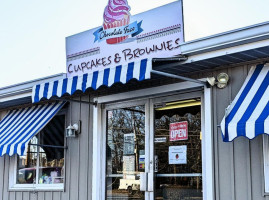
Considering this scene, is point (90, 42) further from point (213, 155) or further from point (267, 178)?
point (267, 178)

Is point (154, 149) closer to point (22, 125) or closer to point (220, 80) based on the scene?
point (220, 80)

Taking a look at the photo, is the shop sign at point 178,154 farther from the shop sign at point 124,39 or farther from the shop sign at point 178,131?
the shop sign at point 124,39

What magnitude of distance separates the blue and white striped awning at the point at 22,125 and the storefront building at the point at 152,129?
0.02m

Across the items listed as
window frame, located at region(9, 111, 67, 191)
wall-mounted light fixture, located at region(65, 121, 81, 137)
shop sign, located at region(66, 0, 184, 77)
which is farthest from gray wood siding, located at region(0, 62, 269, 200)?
window frame, located at region(9, 111, 67, 191)

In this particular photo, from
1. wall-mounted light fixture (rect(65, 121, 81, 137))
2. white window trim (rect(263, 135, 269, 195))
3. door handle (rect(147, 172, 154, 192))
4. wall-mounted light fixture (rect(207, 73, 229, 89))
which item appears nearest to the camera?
white window trim (rect(263, 135, 269, 195))

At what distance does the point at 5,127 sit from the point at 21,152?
1484 mm

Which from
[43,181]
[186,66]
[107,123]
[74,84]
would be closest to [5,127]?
[43,181]

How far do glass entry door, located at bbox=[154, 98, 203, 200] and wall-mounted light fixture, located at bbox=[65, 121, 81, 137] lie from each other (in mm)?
1533

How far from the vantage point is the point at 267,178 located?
5.30 metres

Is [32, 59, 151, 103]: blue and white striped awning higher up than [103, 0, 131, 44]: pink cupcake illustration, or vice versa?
[103, 0, 131, 44]: pink cupcake illustration

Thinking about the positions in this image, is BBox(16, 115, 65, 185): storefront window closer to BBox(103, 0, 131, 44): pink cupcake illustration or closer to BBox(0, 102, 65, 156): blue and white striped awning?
BBox(0, 102, 65, 156): blue and white striped awning

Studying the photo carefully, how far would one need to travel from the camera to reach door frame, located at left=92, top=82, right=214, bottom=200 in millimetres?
5910

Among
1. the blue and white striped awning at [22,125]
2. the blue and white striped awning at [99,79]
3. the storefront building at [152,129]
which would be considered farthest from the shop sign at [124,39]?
the blue and white striped awning at [22,125]

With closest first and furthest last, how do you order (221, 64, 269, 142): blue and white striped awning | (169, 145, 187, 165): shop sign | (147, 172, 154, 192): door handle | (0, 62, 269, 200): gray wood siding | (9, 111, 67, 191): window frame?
(221, 64, 269, 142): blue and white striped awning < (0, 62, 269, 200): gray wood siding < (169, 145, 187, 165): shop sign < (147, 172, 154, 192): door handle < (9, 111, 67, 191): window frame
